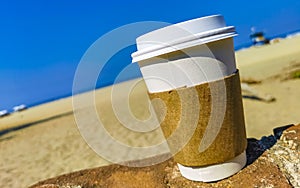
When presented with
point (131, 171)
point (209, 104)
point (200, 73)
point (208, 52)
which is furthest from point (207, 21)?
point (131, 171)

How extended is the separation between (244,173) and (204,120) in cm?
44

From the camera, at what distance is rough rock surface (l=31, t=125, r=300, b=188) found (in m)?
1.65

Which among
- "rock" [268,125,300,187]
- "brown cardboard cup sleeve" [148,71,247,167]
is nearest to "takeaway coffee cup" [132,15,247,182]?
"brown cardboard cup sleeve" [148,71,247,167]


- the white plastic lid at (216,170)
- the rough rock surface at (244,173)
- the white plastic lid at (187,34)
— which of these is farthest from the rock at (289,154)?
the white plastic lid at (187,34)

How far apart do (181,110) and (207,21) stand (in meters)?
0.46

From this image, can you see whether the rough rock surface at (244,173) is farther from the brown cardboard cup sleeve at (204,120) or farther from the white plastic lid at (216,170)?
the brown cardboard cup sleeve at (204,120)

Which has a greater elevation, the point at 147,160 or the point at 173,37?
the point at 173,37

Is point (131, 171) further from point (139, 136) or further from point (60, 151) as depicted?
point (60, 151)

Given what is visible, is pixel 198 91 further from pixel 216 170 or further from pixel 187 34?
pixel 216 170

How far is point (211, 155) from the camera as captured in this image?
1.60m

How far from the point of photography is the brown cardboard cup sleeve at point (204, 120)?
1.50m

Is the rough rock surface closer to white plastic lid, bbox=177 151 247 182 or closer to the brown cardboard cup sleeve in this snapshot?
white plastic lid, bbox=177 151 247 182

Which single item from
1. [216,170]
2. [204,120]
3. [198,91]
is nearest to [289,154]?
[216,170]

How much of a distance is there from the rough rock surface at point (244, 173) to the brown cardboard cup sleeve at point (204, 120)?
0.16 m
